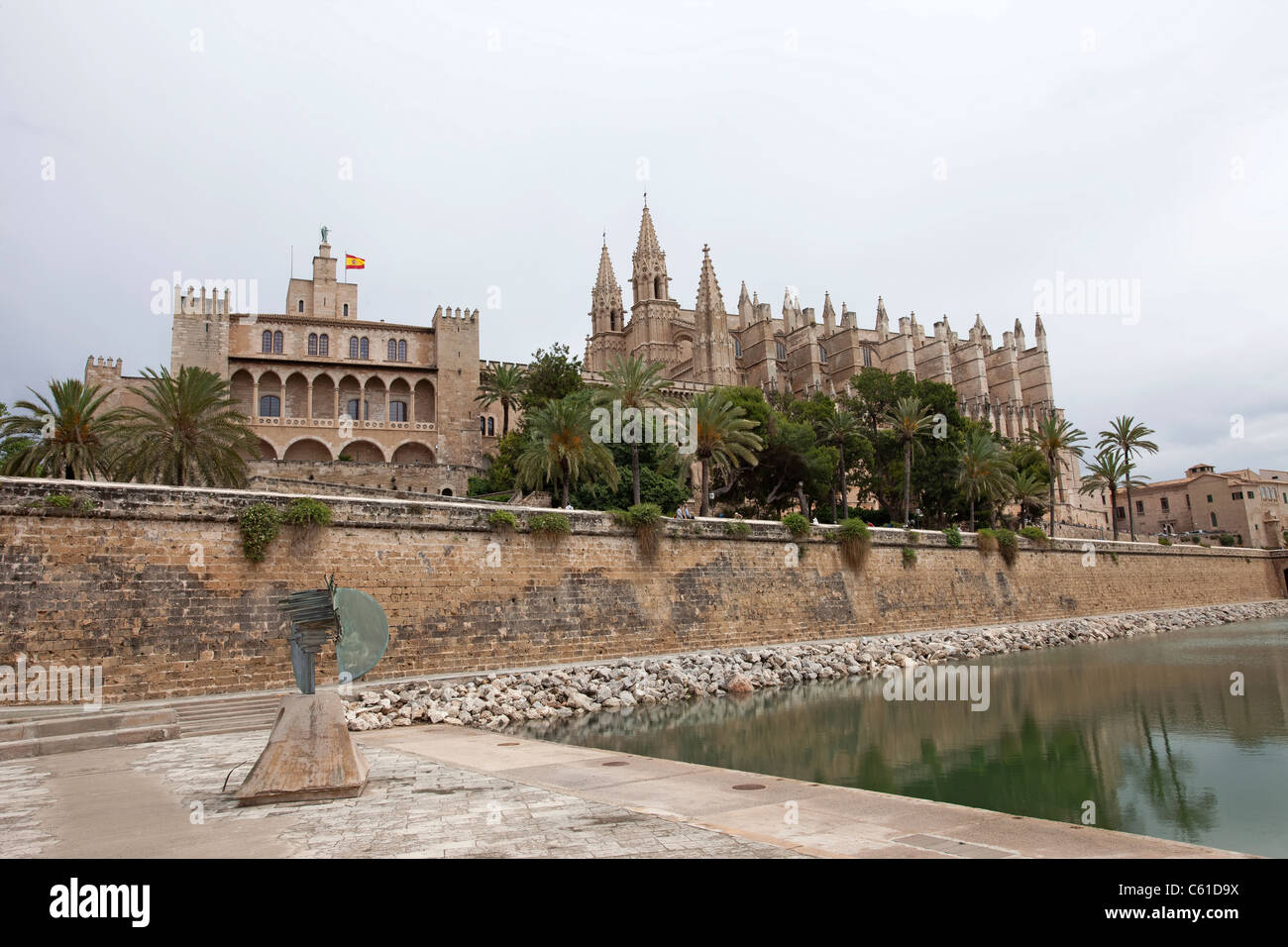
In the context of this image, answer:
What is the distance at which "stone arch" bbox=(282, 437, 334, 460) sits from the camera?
47.0m

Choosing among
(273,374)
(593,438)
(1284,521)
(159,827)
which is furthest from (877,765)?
(1284,521)

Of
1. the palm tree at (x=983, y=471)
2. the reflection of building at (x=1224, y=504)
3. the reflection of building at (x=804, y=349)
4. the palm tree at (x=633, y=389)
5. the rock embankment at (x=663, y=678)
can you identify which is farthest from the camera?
the reflection of building at (x=1224, y=504)

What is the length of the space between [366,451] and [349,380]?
172 inches

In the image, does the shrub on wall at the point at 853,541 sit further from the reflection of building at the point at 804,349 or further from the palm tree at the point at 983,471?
the reflection of building at the point at 804,349

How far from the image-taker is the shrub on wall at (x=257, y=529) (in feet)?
54.5

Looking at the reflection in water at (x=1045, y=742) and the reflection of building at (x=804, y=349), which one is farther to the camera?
the reflection of building at (x=804, y=349)

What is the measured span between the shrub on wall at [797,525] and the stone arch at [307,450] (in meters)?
31.5

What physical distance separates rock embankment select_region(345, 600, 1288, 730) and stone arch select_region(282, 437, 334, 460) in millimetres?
33469

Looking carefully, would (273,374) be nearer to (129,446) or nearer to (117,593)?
(129,446)

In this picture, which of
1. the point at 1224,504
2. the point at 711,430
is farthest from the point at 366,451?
the point at 1224,504

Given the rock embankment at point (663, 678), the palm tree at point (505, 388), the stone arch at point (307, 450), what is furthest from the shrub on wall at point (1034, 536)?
the stone arch at point (307, 450)

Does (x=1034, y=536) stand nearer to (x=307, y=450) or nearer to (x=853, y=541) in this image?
(x=853, y=541)

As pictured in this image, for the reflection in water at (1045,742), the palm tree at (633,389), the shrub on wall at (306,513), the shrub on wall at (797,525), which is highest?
the palm tree at (633,389)

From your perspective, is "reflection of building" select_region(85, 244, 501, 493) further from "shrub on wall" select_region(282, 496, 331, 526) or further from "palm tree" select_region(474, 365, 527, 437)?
"shrub on wall" select_region(282, 496, 331, 526)
